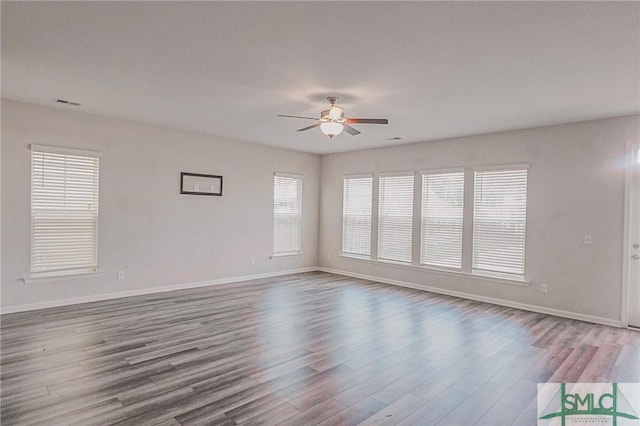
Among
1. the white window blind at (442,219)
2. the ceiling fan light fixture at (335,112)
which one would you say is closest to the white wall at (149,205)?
the white window blind at (442,219)

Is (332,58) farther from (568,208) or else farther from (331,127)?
(568,208)

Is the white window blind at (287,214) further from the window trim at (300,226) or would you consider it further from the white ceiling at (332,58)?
the white ceiling at (332,58)

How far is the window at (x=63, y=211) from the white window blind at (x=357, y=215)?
15.7ft

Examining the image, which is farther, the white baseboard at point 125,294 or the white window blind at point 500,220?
the white window blind at point 500,220

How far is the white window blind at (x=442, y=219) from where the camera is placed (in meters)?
6.41

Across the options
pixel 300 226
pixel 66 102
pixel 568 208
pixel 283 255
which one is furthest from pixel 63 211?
pixel 568 208

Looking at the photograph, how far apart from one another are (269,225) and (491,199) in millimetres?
4233

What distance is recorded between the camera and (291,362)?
3.42 meters

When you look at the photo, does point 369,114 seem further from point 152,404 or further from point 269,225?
point 152,404

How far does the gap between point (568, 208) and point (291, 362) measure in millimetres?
4428

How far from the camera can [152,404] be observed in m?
2.63

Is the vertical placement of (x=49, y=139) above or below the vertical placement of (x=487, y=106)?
below

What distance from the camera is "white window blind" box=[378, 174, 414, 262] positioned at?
7121 millimetres

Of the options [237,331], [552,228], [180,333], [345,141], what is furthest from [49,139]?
[552,228]
